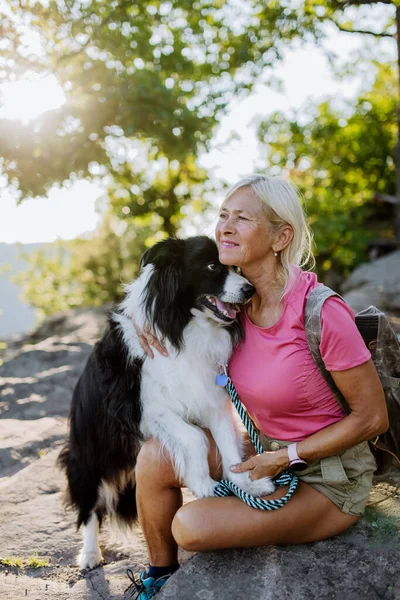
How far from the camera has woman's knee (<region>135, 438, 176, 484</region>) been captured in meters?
2.28

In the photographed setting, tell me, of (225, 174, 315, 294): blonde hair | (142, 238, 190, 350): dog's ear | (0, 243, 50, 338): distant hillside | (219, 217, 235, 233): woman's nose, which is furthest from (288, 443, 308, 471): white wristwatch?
(0, 243, 50, 338): distant hillside

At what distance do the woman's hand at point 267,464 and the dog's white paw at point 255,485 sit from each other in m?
0.02

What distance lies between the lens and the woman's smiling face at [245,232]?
2314 millimetres

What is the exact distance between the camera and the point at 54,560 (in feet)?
9.25

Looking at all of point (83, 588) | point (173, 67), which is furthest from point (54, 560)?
point (173, 67)

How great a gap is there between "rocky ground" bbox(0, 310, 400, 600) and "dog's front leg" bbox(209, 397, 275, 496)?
0.30 metres

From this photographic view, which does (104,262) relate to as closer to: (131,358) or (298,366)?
(131,358)

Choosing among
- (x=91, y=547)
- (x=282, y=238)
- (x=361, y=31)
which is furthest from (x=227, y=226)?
(x=361, y=31)

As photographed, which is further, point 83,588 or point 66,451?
point 66,451

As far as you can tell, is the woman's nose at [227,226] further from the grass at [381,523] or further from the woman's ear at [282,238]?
the grass at [381,523]

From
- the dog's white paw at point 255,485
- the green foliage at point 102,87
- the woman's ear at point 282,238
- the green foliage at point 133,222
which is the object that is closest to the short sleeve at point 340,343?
the woman's ear at point 282,238

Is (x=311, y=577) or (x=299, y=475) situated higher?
(x=299, y=475)

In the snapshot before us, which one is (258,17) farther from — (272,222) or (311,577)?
(311,577)

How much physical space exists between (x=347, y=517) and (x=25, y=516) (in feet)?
6.28
